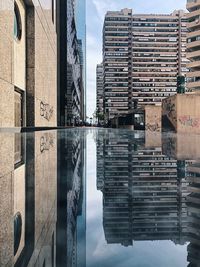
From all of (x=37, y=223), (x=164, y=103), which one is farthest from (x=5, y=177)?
(x=164, y=103)

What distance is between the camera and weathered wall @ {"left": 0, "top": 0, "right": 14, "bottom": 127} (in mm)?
19000

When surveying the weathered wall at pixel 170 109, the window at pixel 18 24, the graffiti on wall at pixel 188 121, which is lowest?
the graffiti on wall at pixel 188 121

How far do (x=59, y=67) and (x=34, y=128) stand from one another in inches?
1786

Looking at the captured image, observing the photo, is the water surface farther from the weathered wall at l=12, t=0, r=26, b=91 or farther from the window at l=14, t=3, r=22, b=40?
the window at l=14, t=3, r=22, b=40

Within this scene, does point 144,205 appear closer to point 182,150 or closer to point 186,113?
point 182,150

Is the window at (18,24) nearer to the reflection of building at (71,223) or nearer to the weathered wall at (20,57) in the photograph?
the weathered wall at (20,57)

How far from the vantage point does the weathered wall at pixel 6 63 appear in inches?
748

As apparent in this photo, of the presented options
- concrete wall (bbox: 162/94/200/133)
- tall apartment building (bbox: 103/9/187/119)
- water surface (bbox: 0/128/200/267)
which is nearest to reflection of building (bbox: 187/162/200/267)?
water surface (bbox: 0/128/200/267)

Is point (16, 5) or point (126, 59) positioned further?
point (126, 59)

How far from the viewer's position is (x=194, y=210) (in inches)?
121

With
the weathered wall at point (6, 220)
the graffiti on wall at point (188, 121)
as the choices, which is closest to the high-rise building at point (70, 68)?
the graffiti on wall at point (188, 121)

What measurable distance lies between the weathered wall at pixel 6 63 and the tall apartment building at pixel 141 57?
146 metres

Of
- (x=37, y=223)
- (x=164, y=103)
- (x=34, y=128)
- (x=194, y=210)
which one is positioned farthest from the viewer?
(x=164, y=103)

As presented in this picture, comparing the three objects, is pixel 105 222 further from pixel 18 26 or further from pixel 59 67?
pixel 59 67
